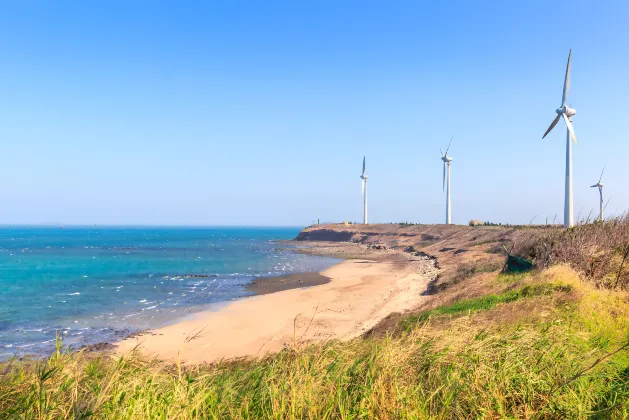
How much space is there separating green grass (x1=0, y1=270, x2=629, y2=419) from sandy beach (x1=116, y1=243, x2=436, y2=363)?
15.1ft

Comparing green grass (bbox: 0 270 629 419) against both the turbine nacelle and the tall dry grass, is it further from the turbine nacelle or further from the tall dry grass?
the turbine nacelle

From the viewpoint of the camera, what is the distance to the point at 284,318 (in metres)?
29.5

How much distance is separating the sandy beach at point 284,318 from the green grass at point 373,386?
4601 mm

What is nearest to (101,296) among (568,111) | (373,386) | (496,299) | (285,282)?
(285,282)

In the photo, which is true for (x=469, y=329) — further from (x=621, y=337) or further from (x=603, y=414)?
(x=621, y=337)

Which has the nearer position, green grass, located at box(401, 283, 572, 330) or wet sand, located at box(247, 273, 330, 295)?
green grass, located at box(401, 283, 572, 330)

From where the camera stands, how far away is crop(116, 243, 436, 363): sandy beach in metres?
22.0

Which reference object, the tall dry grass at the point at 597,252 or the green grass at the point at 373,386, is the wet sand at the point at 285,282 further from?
the green grass at the point at 373,386

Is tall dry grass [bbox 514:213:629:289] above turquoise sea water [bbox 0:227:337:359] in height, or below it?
above

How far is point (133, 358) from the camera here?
7.71 metres

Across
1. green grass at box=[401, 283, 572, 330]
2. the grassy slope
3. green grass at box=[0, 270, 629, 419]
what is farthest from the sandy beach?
green grass at box=[401, 283, 572, 330]

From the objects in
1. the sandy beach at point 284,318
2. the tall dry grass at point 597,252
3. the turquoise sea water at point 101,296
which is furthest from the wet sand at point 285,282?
the tall dry grass at point 597,252

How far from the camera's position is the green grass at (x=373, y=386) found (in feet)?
19.8

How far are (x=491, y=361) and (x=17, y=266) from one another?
78.7m
